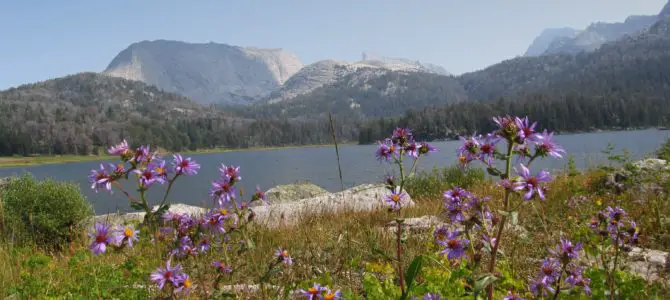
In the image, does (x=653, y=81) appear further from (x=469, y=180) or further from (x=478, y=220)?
(x=478, y=220)

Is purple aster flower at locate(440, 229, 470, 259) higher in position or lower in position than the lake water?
higher

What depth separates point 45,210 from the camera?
1059 centimetres

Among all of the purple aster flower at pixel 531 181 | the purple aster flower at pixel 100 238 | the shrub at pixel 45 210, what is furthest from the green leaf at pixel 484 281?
the shrub at pixel 45 210

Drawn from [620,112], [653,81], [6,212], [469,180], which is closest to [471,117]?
[620,112]

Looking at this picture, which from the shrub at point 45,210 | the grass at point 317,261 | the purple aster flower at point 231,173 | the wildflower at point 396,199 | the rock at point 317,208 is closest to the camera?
the purple aster flower at point 231,173

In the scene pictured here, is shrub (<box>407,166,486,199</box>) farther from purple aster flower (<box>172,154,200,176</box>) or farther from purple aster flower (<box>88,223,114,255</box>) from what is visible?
purple aster flower (<box>88,223,114,255</box>)

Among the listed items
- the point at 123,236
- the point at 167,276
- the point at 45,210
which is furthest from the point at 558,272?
the point at 45,210

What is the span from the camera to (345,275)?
4.17 metres

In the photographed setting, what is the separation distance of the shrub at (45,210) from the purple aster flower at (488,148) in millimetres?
10988

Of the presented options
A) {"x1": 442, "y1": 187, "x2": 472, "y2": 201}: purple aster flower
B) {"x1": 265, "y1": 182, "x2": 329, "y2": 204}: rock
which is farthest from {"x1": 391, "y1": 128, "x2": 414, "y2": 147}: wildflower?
{"x1": 265, "y1": 182, "x2": 329, "y2": 204}: rock

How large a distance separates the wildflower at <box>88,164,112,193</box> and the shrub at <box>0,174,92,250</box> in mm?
9829

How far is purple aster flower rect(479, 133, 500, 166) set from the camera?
6.11 feet

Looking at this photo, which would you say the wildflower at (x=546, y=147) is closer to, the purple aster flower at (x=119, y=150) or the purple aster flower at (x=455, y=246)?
the purple aster flower at (x=455, y=246)

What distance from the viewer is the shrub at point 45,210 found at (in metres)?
10.3
